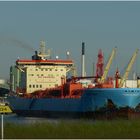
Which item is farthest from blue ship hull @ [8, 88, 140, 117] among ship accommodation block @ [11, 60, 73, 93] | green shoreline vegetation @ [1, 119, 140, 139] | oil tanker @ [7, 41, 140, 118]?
green shoreline vegetation @ [1, 119, 140, 139]

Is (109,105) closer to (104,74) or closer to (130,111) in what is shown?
(130,111)

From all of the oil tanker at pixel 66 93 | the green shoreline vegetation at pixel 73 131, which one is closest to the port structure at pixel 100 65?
the oil tanker at pixel 66 93

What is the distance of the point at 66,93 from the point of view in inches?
2950

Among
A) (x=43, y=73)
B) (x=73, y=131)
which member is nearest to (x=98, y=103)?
(x=43, y=73)

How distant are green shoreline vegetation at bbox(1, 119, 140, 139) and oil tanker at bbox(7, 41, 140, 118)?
31.2 meters

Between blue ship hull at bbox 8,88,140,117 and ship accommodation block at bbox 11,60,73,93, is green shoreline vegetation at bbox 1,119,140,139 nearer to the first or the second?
blue ship hull at bbox 8,88,140,117

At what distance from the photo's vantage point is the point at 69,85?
74.6m

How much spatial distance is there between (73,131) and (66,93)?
43.5 m

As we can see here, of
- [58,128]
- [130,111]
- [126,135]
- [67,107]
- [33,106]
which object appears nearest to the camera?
[126,135]

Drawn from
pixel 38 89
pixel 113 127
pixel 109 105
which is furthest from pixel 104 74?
pixel 113 127

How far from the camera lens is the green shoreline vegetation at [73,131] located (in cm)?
2939

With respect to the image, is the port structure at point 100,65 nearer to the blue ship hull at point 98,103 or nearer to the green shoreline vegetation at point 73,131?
the blue ship hull at point 98,103

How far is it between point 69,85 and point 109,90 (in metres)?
9.47

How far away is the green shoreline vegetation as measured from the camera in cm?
2939
